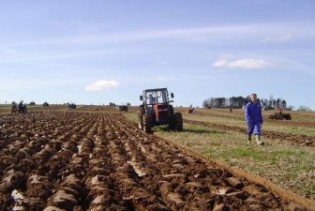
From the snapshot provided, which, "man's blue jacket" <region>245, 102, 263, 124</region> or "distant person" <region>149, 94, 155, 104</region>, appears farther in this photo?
"distant person" <region>149, 94, 155, 104</region>

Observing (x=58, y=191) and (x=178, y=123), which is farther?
(x=178, y=123)

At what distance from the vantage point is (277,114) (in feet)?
149


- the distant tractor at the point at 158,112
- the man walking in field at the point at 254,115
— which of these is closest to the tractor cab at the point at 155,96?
the distant tractor at the point at 158,112

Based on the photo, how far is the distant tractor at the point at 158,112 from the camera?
22203 millimetres

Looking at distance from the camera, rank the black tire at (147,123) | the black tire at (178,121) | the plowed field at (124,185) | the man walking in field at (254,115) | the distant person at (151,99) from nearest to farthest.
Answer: the plowed field at (124,185) → the man walking in field at (254,115) → the black tire at (147,123) → the black tire at (178,121) → the distant person at (151,99)

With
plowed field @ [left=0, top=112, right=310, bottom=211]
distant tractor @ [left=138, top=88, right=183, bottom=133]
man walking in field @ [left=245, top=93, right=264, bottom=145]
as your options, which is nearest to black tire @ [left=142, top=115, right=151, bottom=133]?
distant tractor @ [left=138, top=88, right=183, bottom=133]

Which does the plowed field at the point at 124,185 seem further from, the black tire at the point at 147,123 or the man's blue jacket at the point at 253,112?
the black tire at the point at 147,123

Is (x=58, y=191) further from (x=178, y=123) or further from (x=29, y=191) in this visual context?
(x=178, y=123)

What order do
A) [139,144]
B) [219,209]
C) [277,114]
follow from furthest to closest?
1. [277,114]
2. [139,144]
3. [219,209]

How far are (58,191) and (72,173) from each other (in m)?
2.03

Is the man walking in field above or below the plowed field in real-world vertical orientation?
above

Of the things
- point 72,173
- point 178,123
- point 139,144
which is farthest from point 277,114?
point 72,173

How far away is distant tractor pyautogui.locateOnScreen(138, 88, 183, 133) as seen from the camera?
2220cm

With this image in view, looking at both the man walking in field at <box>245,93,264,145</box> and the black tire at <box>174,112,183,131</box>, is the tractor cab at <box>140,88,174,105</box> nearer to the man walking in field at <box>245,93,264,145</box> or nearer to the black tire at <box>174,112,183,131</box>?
the black tire at <box>174,112,183,131</box>
